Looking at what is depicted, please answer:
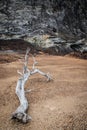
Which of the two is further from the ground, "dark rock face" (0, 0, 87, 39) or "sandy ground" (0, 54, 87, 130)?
"dark rock face" (0, 0, 87, 39)

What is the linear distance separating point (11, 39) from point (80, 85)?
5.87 m

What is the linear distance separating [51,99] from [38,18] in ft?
23.6

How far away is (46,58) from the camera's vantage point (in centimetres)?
1035

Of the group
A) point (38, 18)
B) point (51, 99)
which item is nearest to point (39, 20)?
point (38, 18)

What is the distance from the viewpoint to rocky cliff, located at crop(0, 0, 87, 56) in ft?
39.1

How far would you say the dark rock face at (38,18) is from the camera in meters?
12.0

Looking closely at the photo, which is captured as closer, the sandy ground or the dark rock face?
the sandy ground

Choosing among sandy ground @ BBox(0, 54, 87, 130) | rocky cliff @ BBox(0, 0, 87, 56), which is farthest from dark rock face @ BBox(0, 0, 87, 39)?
sandy ground @ BBox(0, 54, 87, 130)

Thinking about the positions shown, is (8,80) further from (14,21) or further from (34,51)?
(14,21)

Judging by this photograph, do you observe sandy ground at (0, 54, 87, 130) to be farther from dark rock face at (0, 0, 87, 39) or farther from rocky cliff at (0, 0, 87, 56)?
dark rock face at (0, 0, 87, 39)

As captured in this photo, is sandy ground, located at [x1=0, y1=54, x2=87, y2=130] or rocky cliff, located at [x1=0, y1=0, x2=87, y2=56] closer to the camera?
sandy ground, located at [x1=0, y1=54, x2=87, y2=130]

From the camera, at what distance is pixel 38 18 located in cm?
1219

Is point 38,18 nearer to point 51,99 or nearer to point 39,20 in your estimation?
point 39,20

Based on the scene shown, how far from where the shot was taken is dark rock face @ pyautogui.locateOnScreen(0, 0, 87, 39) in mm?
11961
